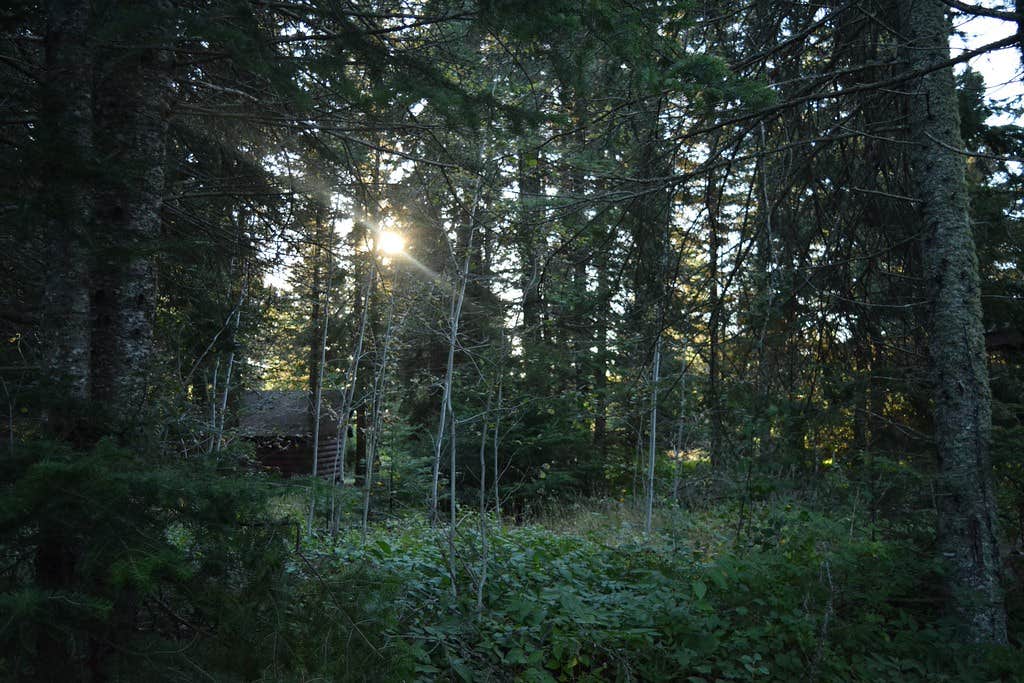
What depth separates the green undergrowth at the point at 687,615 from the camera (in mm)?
4137

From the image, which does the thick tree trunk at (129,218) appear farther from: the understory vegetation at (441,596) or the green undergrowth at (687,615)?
the green undergrowth at (687,615)

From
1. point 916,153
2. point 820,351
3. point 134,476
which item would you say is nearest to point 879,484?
point 820,351

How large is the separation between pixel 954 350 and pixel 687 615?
9.76 feet

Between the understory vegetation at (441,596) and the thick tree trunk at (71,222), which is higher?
the thick tree trunk at (71,222)

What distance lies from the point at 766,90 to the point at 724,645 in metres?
3.83

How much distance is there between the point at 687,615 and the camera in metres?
4.62

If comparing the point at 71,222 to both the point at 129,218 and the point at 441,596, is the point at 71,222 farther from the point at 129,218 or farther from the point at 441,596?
the point at 441,596

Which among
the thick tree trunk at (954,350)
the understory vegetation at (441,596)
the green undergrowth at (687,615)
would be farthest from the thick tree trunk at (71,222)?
the thick tree trunk at (954,350)

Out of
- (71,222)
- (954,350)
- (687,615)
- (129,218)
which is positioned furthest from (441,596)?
(954,350)

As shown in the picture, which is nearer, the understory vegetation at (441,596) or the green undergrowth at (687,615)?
the understory vegetation at (441,596)

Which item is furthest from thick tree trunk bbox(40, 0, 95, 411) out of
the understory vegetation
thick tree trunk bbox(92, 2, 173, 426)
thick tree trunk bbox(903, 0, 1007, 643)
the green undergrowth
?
thick tree trunk bbox(903, 0, 1007, 643)

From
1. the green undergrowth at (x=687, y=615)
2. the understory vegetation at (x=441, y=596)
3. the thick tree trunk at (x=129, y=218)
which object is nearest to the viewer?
the understory vegetation at (x=441, y=596)

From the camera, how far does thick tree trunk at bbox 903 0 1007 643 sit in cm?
477

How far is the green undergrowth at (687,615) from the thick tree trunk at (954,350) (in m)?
0.30
